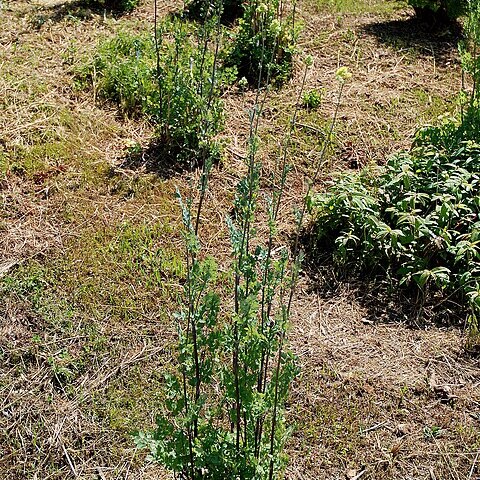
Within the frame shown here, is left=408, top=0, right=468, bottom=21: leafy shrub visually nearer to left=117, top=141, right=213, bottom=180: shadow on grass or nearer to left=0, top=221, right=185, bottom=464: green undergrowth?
left=117, top=141, right=213, bottom=180: shadow on grass

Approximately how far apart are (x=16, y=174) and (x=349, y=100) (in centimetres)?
281

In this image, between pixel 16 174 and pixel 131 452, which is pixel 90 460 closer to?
pixel 131 452

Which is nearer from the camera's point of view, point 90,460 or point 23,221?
point 90,460

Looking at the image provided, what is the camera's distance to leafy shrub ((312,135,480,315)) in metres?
4.30

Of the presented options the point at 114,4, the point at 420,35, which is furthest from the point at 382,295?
the point at 114,4

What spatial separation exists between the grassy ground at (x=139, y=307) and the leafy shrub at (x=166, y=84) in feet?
0.68

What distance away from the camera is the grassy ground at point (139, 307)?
3541 millimetres

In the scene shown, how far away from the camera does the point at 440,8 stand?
7.18 m

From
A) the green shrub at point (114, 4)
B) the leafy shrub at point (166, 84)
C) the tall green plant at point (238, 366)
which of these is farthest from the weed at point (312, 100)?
the tall green plant at point (238, 366)

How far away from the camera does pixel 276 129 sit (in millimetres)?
5719

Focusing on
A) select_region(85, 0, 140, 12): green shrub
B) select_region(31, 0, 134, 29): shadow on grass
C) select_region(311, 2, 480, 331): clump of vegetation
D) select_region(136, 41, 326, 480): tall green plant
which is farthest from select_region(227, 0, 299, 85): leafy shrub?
select_region(136, 41, 326, 480): tall green plant

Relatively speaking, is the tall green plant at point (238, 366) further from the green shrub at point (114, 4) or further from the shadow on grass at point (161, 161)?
the green shrub at point (114, 4)

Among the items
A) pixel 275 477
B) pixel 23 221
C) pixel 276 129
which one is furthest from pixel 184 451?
pixel 276 129

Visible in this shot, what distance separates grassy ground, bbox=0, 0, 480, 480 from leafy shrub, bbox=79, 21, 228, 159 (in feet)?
0.68
